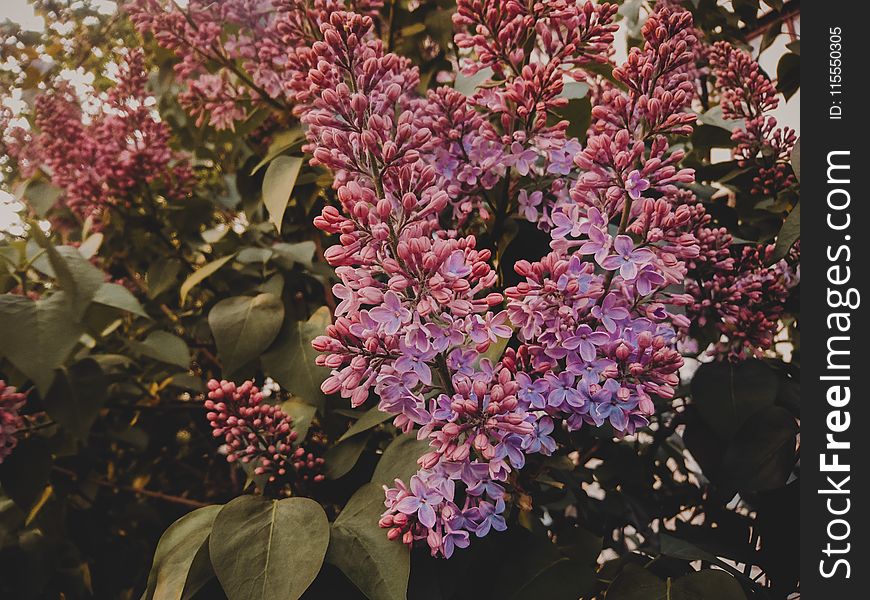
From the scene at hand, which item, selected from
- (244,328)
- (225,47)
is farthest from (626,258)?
(225,47)

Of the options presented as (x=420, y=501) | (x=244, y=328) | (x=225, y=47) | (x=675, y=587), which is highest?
(x=225, y=47)

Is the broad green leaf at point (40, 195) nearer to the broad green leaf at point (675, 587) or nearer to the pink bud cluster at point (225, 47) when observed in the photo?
the pink bud cluster at point (225, 47)

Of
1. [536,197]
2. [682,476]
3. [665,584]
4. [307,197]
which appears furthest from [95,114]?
[682,476]

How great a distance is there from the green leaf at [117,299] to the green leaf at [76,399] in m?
0.09

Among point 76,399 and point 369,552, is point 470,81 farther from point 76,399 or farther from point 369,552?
point 76,399

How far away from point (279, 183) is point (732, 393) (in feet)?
1.96

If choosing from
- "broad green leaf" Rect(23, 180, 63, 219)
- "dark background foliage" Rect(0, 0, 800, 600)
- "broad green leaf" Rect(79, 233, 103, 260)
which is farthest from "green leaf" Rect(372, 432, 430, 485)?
"broad green leaf" Rect(23, 180, 63, 219)

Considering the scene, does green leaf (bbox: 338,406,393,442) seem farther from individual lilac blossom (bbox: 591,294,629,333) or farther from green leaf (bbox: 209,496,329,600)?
individual lilac blossom (bbox: 591,294,629,333)

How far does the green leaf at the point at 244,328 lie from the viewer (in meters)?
0.73

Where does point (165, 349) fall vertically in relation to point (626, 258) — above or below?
below

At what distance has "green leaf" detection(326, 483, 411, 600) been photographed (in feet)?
1.59

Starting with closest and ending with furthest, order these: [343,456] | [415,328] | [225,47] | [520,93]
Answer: [415,328], [520,93], [343,456], [225,47]

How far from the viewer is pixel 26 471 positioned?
78cm

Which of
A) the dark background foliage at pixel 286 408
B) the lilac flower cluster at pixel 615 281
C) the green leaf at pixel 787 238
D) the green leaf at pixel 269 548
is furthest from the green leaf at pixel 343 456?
the green leaf at pixel 787 238
